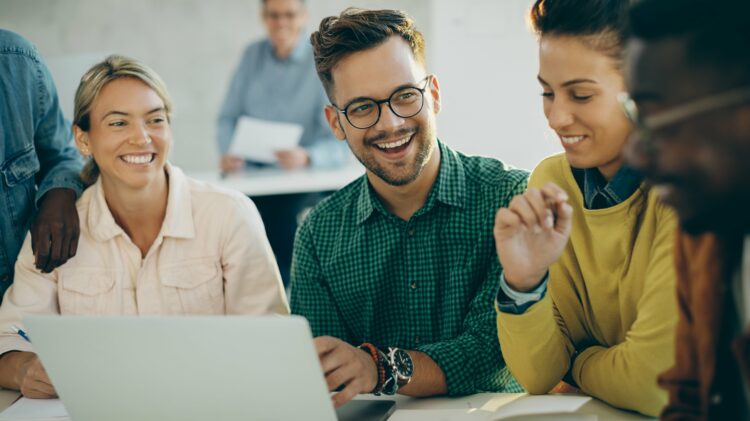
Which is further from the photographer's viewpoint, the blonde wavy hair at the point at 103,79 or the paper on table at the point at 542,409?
the blonde wavy hair at the point at 103,79

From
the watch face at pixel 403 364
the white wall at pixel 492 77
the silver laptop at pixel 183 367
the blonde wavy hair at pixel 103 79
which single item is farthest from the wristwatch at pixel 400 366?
the white wall at pixel 492 77

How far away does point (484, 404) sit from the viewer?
134cm

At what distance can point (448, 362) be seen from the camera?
143cm

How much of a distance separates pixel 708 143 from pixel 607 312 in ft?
2.11

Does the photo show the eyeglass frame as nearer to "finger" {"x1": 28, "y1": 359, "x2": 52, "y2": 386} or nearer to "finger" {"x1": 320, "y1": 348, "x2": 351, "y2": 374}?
"finger" {"x1": 320, "y1": 348, "x2": 351, "y2": 374}

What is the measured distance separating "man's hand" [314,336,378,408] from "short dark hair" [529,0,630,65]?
0.64 m

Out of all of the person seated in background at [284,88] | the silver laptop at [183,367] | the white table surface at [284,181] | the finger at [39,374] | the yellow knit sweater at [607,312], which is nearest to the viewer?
the silver laptop at [183,367]

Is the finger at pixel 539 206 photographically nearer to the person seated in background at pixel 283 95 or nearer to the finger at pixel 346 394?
the finger at pixel 346 394

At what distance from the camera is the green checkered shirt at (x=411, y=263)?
5.32ft

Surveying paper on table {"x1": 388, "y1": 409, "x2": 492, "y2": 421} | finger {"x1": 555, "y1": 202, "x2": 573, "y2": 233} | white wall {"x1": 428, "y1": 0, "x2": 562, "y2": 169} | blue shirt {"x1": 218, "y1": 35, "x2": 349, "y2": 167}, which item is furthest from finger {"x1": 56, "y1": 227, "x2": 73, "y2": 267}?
white wall {"x1": 428, "y1": 0, "x2": 562, "y2": 169}

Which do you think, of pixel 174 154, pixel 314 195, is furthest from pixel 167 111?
pixel 174 154

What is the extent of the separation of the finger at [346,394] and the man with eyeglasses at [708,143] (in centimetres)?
55

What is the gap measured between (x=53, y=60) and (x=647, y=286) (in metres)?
2.49

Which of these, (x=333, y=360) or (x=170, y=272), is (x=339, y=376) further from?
(x=170, y=272)
